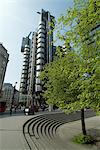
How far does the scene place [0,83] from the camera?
6788cm

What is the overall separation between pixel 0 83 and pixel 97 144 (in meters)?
53.7

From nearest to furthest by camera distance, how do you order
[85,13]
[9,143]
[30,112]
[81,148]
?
[85,13] → [9,143] → [81,148] → [30,112]

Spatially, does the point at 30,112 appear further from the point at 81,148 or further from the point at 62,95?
the point at 81,148

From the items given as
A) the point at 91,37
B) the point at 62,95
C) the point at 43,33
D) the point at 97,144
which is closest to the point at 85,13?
the point at 91,37

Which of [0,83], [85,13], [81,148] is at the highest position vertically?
[0,83]

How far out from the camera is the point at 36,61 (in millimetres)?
106000

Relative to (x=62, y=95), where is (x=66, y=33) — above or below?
above

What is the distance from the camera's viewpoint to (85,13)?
10758 mm

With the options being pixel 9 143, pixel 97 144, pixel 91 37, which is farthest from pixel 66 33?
pixel 97 144

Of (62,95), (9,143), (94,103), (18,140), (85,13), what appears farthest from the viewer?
(62,95)

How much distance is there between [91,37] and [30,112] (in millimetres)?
29741

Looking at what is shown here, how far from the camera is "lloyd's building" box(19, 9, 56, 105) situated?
9900 cm

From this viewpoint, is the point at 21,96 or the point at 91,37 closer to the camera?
the point at 91,37

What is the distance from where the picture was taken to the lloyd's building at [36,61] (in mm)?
99000
